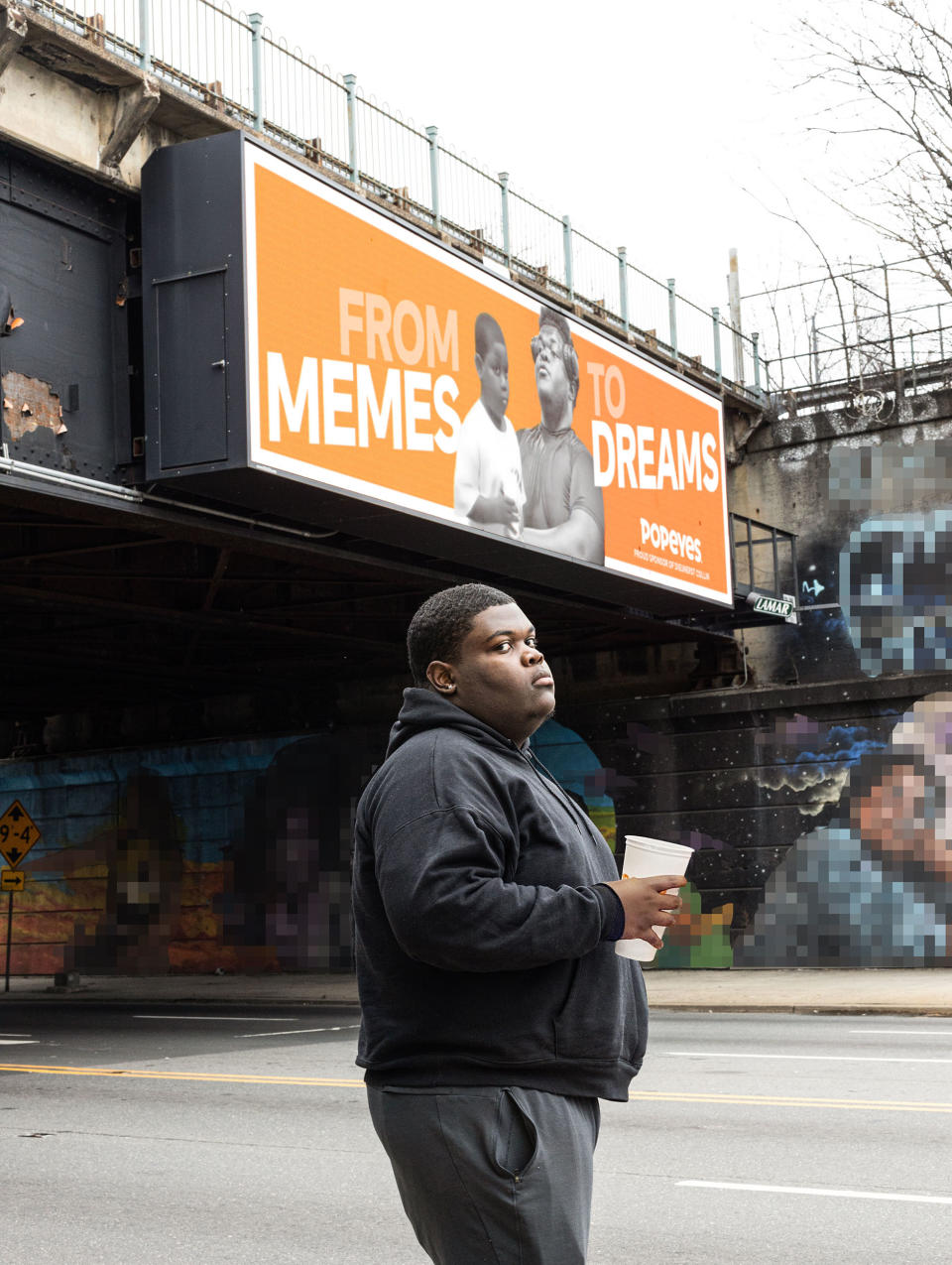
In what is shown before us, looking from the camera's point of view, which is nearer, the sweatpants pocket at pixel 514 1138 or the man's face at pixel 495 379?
the sweatpants pocket at pixel 514 1138

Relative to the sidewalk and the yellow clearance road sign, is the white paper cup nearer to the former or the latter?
the sidewalk

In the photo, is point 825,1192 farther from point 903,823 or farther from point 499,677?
point 903,823

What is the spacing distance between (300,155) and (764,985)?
1225 centimetres

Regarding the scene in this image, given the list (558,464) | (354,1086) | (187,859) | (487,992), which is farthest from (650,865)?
(187,859)

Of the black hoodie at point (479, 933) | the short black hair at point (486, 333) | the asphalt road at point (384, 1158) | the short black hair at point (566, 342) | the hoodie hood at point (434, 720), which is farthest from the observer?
the short black hair at point (566, 342)

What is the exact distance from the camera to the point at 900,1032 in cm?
1502

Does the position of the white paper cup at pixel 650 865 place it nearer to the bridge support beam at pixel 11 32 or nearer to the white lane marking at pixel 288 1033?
the bridge support beam at pixel 11 32

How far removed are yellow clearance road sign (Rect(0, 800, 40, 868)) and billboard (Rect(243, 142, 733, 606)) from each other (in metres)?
11.4

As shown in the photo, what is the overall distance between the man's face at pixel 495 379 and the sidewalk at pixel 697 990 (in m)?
7.63

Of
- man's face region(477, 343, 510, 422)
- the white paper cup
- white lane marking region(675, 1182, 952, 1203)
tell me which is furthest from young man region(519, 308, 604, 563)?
the white paper cup

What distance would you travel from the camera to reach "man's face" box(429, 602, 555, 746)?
3.11m

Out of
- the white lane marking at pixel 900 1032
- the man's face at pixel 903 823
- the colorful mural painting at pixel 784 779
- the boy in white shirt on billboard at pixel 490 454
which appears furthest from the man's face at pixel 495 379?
the man's face at pixel 903 823

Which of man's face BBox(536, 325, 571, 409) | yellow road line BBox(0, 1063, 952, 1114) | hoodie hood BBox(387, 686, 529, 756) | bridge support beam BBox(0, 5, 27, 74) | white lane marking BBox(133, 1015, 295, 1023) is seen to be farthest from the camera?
man's face BBox(536, 325, 571, 409)

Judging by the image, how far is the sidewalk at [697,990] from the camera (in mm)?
18188
